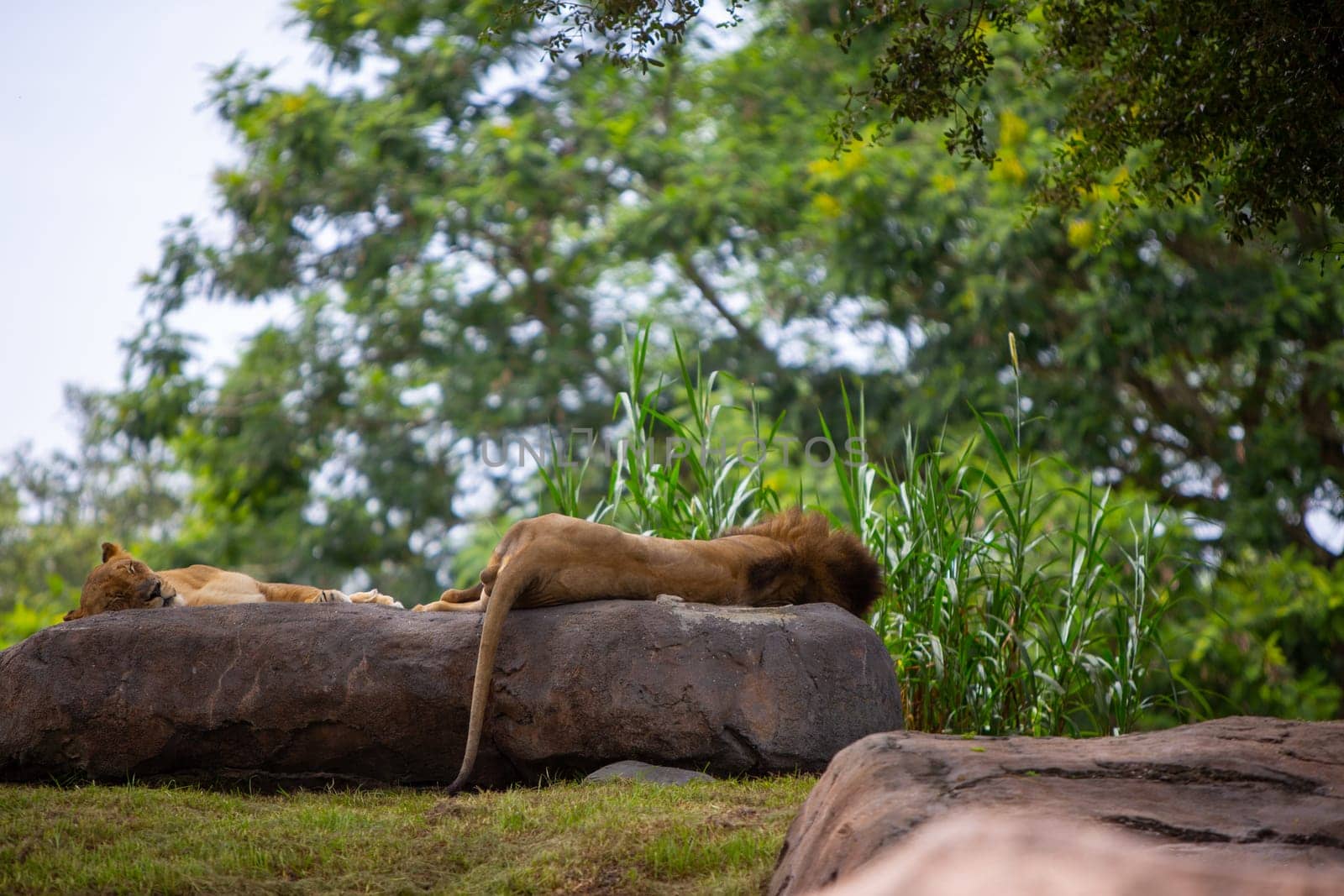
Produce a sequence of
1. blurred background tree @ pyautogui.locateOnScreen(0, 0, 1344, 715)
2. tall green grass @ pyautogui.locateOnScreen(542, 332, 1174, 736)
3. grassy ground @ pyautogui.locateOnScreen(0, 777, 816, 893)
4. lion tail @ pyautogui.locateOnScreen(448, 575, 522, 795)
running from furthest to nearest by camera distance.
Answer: blurred background tree @ pyautogui.locateOnScreen(0, 0, 1344, 715), tall green grass @ pyautogui.locateOnScreen(542, 332, 1174, 736), lion tail @ pyautogui.locateOnScreen(448, 575, 522, 795), grassy ground @ pyautogui.locateOnScreen(0, 777, 816, 893)

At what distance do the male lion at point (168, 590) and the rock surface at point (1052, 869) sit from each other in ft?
11.4

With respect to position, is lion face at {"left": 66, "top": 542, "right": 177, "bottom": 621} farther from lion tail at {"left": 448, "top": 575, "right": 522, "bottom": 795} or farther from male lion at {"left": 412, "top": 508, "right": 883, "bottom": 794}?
lion tail at {"left": 448, "top": 575, "right": 522, "bottom": 795}

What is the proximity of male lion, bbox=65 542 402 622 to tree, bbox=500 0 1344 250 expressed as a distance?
272cm

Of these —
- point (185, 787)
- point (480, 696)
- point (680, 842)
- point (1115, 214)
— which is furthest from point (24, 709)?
point (1115, 214)

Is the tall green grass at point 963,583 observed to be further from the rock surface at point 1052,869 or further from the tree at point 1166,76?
the rock surface at point 1052,869

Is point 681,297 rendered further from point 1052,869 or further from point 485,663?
point 1052,869

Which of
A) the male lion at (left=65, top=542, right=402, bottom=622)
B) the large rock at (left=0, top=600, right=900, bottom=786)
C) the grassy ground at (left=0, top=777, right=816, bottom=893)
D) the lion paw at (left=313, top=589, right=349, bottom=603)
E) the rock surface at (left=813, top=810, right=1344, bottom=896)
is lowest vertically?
the grassy ground at (left=0, top=777, right=816, bottom=893)

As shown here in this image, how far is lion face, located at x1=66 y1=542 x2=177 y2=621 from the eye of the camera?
18.5ft

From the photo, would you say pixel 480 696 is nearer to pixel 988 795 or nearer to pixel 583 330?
pixel 988 795

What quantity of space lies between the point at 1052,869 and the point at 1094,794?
657 mm

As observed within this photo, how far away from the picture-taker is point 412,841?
4188 millimetres

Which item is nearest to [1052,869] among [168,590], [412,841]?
[412,841]

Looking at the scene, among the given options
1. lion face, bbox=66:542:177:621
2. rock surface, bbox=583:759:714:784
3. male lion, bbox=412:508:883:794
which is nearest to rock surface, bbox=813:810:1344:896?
rock surface, bbox=583:759:714:784

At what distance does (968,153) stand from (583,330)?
861 cm
